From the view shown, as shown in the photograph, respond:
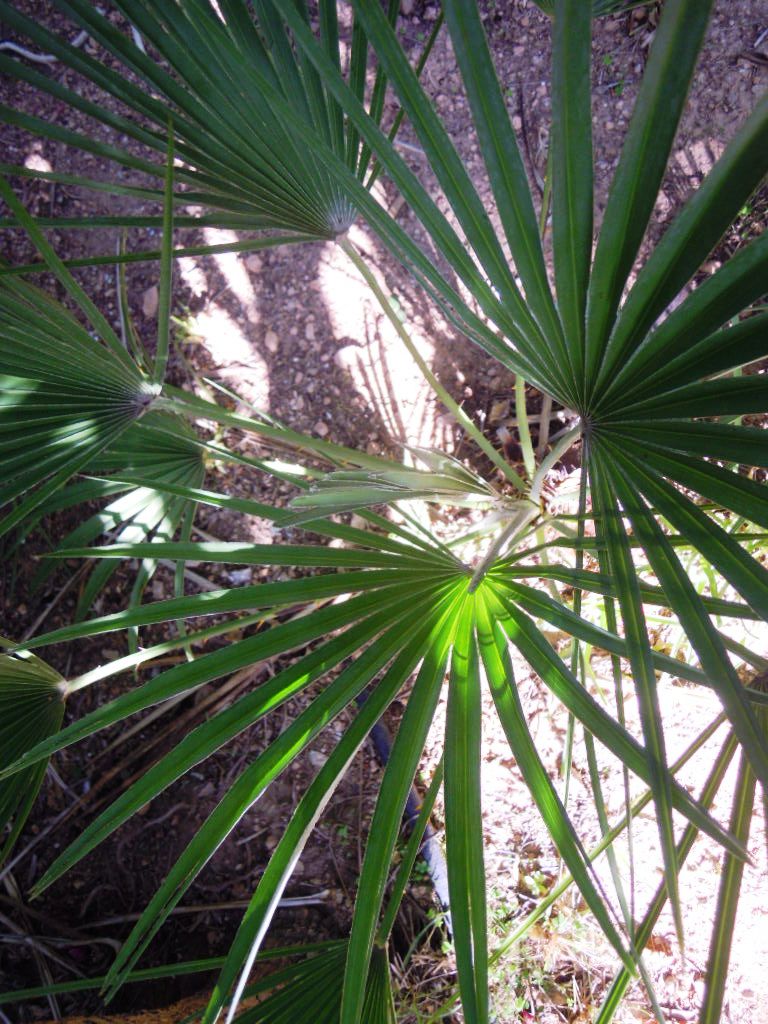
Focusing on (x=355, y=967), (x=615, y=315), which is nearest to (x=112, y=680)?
(x=355, y=967)

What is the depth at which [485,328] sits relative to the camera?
2.56ft

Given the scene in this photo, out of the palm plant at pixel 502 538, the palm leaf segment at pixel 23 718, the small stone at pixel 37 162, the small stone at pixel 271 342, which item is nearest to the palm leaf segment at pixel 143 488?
the palm leaf segment at pixel 23 718

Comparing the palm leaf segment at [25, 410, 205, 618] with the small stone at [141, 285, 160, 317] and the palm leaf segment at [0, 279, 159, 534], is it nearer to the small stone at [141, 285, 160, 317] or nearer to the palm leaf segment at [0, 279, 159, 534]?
the palm leaf segment at [0, 279, 159, 534]

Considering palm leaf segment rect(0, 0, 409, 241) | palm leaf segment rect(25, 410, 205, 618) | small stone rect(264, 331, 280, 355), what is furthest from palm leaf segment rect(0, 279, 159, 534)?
small stone rect(264, 331, 280, 355)

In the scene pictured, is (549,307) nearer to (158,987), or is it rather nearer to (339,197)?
(339,197)

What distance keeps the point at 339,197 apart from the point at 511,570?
28.6 inches

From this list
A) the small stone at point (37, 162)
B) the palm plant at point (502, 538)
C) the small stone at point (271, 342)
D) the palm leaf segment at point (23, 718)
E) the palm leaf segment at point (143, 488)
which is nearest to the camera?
the palm plant at point (502, 538)

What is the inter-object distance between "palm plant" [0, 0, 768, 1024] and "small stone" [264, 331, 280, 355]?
91 centimetres

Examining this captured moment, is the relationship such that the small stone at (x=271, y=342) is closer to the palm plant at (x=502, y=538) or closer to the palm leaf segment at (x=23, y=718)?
the palm plant at (x=502, y=538)

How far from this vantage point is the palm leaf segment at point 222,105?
0.87 m

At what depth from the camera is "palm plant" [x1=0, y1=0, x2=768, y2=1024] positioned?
20.9 inches

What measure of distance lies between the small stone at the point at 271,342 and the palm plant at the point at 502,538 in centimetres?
91

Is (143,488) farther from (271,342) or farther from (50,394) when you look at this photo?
(271,342)

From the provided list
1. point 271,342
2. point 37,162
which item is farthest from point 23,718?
point 37,162
